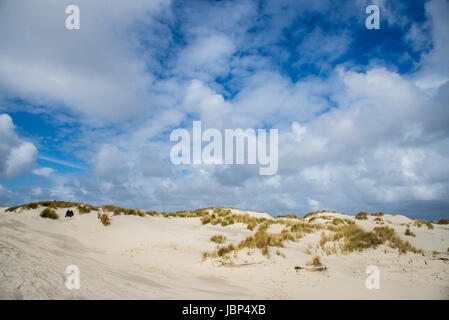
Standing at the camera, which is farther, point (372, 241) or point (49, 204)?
point (49, 204)

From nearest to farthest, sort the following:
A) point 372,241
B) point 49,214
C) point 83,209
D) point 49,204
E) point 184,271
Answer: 1. point 184,271
2. point 372,241
3. point 49,214
4. point 83,209
5. point 49,204

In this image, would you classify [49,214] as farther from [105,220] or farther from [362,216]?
[362,216]

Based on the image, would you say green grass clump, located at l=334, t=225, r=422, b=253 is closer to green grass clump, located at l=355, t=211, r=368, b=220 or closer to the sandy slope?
the sandy slope

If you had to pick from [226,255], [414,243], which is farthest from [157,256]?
[414,243]

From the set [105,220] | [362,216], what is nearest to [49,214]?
[105,220]

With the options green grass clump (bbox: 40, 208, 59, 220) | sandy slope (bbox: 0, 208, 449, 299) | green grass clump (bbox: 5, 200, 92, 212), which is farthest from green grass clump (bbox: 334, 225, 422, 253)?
green grass clump (bbox: 5, 200, 92, 212)

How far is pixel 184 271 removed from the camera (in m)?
9.47

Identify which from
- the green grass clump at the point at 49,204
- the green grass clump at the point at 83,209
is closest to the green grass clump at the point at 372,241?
the green grass clump at the point at 83,209

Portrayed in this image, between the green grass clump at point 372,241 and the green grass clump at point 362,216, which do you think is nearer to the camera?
the green grass clump at point 372,241

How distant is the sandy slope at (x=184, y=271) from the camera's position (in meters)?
5.51

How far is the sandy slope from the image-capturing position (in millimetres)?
5508

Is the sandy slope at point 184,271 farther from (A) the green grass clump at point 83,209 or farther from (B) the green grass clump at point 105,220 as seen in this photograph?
(A) the green grass clump at point 83,209

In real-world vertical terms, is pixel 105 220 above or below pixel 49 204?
below
